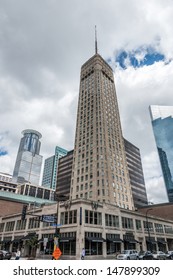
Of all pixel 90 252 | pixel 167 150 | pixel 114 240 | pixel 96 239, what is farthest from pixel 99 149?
pixel 167 150

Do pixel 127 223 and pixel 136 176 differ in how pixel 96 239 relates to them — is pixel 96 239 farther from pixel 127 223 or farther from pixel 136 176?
pixel 136 176

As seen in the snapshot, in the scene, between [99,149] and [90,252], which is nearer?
[90,252]

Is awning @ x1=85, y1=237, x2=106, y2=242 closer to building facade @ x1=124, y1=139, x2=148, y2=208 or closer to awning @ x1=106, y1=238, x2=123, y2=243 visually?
awning @ x1=106, y1=238, x2=123, y2=243

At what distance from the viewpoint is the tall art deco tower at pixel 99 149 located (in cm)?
6675

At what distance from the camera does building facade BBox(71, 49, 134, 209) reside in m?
66.8

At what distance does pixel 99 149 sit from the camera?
72438 millimetres

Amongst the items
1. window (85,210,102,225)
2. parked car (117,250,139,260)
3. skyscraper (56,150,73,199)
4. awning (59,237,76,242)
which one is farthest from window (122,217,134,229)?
skyscraper (56,150,73,199)

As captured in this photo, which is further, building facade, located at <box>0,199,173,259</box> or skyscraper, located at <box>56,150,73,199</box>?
skyscraper, located at <box>56,150,73,199</box>

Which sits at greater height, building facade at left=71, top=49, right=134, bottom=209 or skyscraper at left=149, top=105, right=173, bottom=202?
skyscraper at left=149, top=105, right=173, bottom=202

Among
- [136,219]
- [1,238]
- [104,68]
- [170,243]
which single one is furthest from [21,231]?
[104,68]

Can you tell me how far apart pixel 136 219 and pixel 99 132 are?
115 feet

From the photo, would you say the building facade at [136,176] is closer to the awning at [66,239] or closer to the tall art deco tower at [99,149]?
the tall art deco tower at [99,149]

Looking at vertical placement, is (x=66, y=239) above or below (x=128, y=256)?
above

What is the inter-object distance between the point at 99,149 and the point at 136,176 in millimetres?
49403
